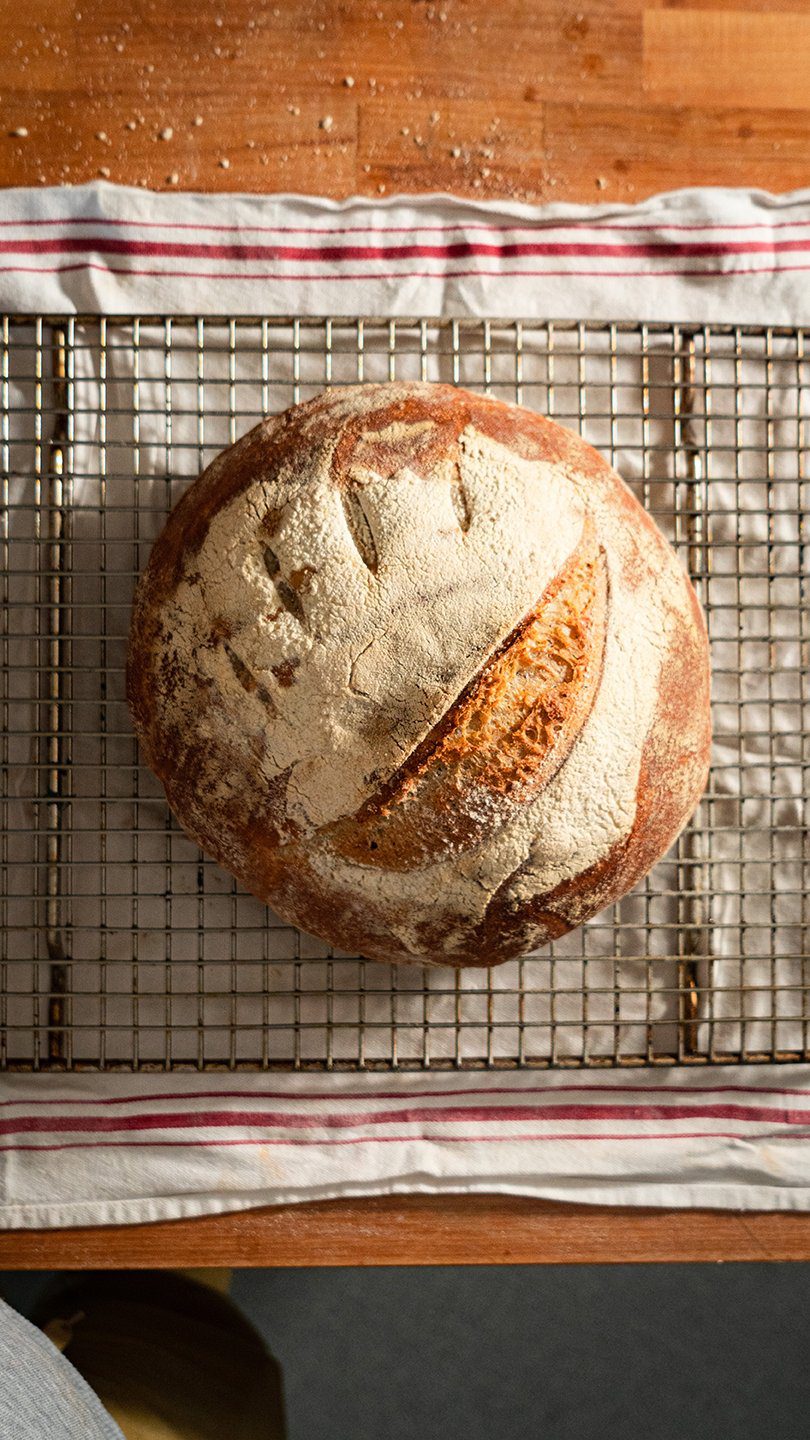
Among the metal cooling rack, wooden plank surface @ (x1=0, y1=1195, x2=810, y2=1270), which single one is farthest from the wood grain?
wooden plank surface @ (x1=0, y1=1195, x2=810, y2=1270)

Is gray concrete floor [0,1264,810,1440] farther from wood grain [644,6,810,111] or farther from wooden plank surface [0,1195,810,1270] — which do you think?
wood grain [644,6,810,111]

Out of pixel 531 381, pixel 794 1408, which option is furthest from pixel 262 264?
pixel 794 1408

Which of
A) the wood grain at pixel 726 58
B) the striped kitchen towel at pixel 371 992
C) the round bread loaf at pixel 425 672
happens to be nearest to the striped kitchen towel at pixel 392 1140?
the striped kitchen towel at pixel 371 992

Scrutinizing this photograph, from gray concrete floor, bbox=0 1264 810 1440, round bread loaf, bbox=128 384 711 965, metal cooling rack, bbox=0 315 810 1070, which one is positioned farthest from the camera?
gray concrete floor, bbox=0 1264 810 1440

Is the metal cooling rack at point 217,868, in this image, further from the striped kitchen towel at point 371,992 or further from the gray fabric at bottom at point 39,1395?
the gray fabric at bottom at point 39,1395

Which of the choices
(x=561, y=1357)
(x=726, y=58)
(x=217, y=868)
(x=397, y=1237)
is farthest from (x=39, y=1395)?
(x=726, y=58)
